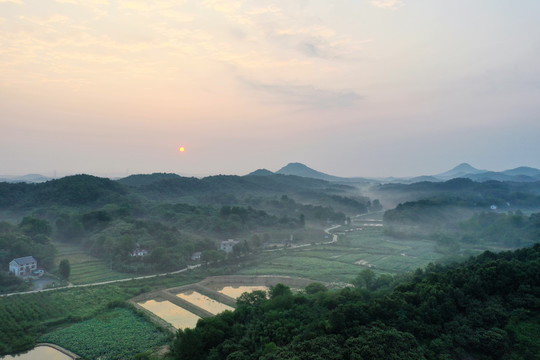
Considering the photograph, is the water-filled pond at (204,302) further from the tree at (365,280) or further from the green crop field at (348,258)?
the tree at (365,280)

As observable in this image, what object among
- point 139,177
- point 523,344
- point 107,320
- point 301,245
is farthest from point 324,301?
point 139,177

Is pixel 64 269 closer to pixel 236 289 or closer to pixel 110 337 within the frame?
pixel 110 337

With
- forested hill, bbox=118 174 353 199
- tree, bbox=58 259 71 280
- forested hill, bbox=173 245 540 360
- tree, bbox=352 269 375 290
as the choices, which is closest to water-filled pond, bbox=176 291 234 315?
forested hill, bbox=173 245 540 360

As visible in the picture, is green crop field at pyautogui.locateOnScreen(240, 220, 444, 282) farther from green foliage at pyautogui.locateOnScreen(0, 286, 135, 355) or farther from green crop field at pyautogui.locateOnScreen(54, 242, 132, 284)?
green crop field at pyautogui.locateOnScreen(54, 242, 132, 284)

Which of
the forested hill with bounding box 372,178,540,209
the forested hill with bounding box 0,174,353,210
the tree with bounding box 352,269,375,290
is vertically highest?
the forested hill with bounding box 0,174,353,210

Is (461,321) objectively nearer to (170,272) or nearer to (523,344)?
(523,344)
